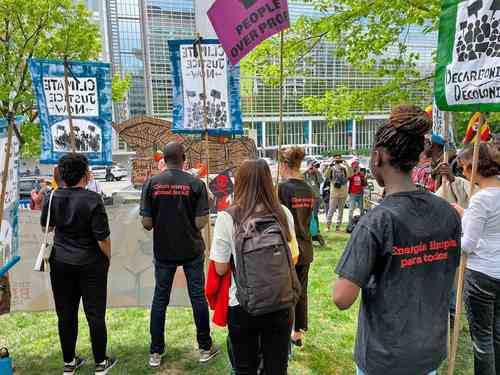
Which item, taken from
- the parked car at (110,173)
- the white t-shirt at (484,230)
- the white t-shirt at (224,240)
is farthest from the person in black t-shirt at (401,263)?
the parked car at (110,173)

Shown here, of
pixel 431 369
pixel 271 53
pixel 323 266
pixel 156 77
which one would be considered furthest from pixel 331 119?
pixel 156 77

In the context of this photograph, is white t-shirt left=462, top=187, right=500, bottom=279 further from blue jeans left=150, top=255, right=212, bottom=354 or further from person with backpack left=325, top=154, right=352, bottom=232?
person with backpack left=325, top=154, right=352, bottom=232

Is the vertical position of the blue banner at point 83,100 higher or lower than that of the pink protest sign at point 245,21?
lower

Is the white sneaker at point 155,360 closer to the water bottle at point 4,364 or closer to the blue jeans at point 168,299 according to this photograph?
the blue jeans at point 168,299

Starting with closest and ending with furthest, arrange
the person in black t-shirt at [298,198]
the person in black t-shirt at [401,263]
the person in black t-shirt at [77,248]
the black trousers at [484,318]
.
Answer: the person in black t-shirt at [401,263]
the black trousers at [484,318]
the person in black t-shirt at [77,248]
the person in black t-shirt at [298,198]

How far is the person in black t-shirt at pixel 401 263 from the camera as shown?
5.26 ft

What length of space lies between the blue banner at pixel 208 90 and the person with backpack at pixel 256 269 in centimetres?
255

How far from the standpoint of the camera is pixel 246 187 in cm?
235

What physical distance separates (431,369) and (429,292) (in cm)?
38

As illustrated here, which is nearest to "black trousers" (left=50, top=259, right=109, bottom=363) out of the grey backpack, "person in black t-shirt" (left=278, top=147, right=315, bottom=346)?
the grey backpack

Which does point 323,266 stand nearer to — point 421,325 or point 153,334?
point 153,334

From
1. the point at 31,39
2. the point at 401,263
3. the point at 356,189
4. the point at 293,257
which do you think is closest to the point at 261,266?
the point at 293,257

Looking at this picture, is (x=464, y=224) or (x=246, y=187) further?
(x=464, y=224)

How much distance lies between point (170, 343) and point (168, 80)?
2392 inches
